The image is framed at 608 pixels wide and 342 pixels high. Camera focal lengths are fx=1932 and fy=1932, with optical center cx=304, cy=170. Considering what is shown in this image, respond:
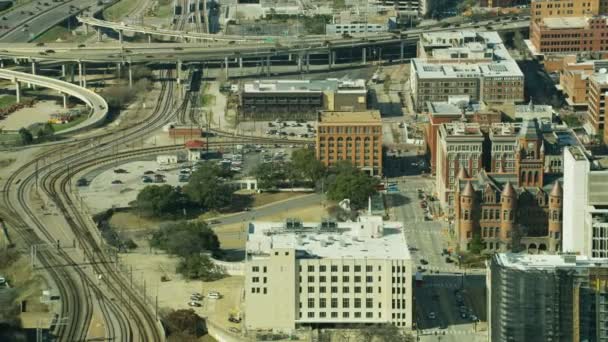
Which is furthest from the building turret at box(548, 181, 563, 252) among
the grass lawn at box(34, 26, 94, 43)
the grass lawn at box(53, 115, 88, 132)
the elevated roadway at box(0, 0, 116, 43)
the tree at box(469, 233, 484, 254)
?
the elevated roadway at box(0, 0, 116, 43)

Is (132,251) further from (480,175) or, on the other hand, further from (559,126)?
(559,126)

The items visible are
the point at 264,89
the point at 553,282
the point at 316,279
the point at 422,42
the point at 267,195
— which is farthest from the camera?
the point at 422,42

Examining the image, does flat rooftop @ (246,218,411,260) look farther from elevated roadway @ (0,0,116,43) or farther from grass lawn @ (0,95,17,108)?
elevated roadway @ (0,0,116,43)

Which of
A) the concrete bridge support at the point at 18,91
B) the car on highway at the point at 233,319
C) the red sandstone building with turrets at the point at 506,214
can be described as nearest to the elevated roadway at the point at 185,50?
the concrete bridge support at the point at 18,91

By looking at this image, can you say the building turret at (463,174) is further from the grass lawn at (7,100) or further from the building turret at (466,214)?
the grass lawn at (7,100)

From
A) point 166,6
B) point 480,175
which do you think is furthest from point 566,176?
point 166,6

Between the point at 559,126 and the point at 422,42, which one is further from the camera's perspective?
the point at 422,42
